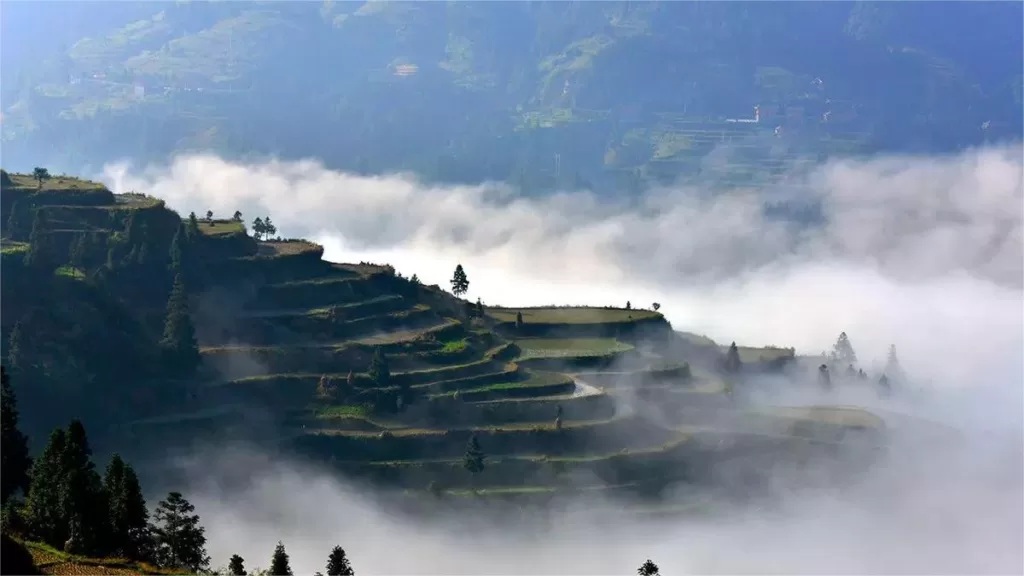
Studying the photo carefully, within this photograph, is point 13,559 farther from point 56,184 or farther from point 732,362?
point 732,362

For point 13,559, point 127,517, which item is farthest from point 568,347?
point 13,559

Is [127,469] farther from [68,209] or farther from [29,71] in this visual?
[29,71]

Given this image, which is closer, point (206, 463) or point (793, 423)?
point (206, 463)

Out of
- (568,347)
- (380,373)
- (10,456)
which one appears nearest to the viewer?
(10,456)

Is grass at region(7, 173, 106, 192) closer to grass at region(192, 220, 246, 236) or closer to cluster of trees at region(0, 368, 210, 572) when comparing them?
grass at region(192, 220, 246, 236)

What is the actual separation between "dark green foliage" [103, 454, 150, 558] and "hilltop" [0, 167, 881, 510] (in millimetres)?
27419

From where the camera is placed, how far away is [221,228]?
102 meters

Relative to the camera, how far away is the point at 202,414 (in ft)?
284

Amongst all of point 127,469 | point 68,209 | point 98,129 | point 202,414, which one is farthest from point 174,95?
point 127,469

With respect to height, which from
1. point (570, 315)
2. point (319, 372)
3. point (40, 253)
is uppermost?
point (570, 315)

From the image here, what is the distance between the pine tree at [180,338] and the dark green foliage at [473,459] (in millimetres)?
17688

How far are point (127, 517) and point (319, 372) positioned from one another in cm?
3788

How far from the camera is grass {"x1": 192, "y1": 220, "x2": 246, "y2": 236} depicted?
328 feet

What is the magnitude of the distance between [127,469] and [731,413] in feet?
175
